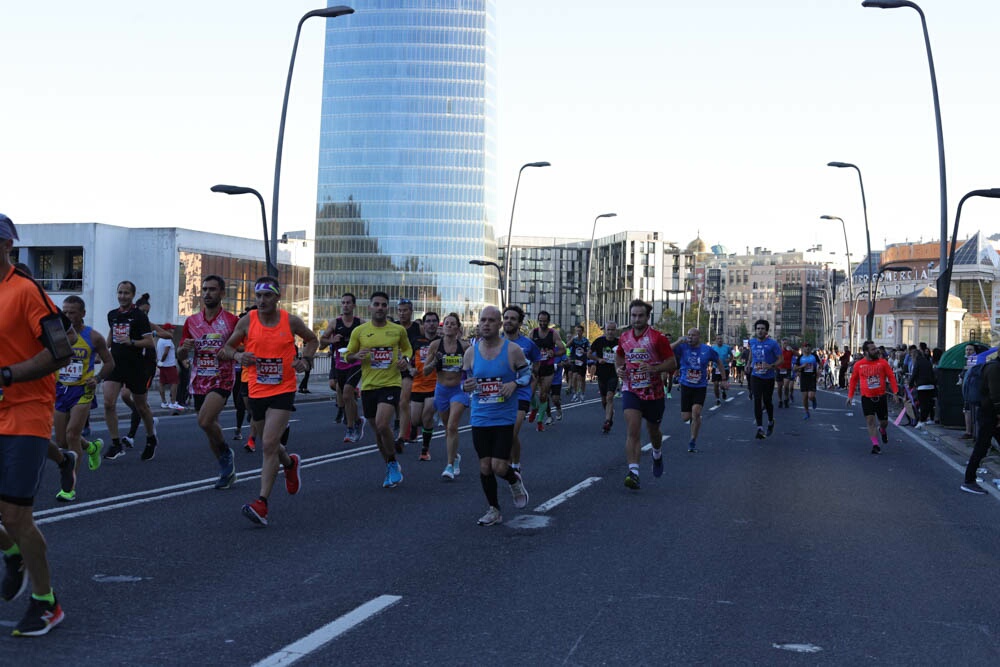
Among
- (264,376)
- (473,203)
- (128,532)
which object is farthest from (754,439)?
(473,203)

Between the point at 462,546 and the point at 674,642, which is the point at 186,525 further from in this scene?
the point at 674,642

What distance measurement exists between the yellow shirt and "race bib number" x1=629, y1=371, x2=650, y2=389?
243 cm

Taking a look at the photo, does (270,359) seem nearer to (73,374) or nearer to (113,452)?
(73,374)

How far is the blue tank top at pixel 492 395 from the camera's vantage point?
31.1ft

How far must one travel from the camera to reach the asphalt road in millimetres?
5535

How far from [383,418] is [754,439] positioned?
32.6 feet

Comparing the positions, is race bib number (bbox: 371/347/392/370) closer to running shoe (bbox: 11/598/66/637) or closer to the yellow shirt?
the yellow shirt

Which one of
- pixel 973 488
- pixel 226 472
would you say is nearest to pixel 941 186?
pixel 973 488

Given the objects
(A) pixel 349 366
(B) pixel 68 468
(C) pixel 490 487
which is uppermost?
(A) pixel 349 366

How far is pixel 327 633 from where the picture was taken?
222 inches

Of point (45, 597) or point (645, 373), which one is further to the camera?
point (645, 373)

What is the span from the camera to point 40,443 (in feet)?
17.5

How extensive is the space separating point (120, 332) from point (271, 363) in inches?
178

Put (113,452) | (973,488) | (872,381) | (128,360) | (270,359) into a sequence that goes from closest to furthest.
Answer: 1. (270,359)
2. (973,488)
3. (128,360)
4. (113,452)
5. (872,381)
